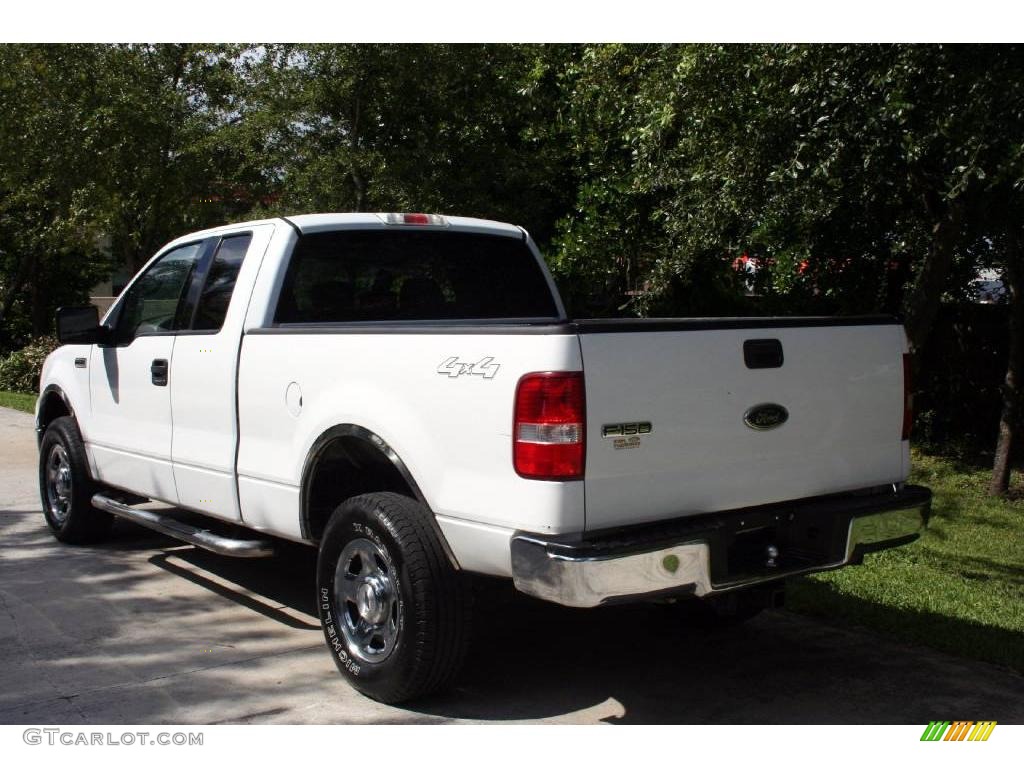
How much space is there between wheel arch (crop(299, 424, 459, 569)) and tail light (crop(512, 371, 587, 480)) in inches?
29.6

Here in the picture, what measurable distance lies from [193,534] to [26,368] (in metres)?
16.1

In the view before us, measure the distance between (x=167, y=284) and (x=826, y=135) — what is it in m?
4.18

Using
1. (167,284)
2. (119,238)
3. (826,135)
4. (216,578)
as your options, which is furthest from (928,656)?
(119,238)

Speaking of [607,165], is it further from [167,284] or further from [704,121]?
[167,284]

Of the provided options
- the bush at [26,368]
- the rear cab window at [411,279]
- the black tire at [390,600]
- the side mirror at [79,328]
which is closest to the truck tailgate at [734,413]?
the black tire at [390,600]

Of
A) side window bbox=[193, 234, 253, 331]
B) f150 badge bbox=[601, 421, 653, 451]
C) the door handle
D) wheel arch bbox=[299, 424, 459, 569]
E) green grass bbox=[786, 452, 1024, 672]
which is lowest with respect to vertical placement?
green grass bbox=[786, 452, 1024, 672]

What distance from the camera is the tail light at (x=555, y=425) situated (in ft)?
12.5

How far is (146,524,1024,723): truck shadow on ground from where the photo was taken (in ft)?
14.9

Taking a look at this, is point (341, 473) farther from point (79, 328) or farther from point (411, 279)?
point (79, 328)

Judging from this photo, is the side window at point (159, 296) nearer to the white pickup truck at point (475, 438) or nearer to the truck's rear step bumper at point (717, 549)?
the white pickup truck at point (475, 438)

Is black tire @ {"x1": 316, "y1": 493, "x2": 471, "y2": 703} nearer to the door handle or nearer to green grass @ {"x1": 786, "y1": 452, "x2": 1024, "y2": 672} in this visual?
the door handle

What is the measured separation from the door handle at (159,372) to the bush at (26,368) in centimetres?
1468

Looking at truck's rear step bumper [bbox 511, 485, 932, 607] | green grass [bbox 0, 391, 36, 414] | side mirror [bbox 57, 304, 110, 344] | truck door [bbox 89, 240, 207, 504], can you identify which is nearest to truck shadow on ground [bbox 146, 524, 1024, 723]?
truck's rear step bumper [bbox 511, 485, 932, 607]

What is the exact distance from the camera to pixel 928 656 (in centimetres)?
524
